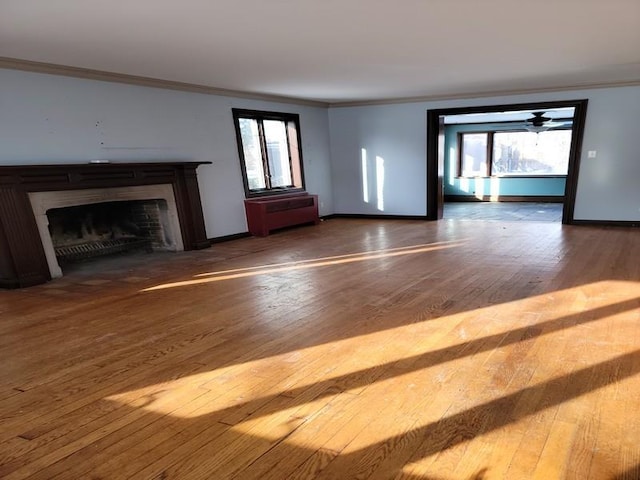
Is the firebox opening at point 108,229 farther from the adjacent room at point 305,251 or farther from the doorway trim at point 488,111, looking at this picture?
the doorway trim at point 488,111

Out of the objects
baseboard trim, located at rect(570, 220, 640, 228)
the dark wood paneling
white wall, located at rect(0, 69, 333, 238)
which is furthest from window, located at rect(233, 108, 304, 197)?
baseboard trim, located at rect(570, 220, 640, 228)

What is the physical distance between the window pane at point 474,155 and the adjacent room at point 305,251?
314cm

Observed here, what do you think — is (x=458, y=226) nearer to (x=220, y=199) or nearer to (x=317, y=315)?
(x=220, y=199)

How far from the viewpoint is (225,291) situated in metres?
3.64

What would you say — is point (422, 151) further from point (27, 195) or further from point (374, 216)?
point (27, 195)

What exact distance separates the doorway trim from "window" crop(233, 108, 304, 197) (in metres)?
2.52

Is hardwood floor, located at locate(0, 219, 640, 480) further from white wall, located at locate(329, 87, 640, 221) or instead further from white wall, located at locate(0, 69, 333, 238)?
white wall, located at locate(329, 87, 640, 221)

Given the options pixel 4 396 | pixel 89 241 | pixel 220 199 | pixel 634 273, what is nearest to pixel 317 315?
pixel 4 396

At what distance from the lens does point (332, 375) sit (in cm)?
209

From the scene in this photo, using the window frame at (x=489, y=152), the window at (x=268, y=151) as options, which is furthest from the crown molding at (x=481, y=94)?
the window frame at (x=489, y=152)

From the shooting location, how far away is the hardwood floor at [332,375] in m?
1.51

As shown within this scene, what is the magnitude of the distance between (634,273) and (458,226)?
A: 318 centimetres

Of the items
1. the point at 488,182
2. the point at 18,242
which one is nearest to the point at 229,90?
the point at 18,242

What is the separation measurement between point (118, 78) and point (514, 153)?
389 inches
